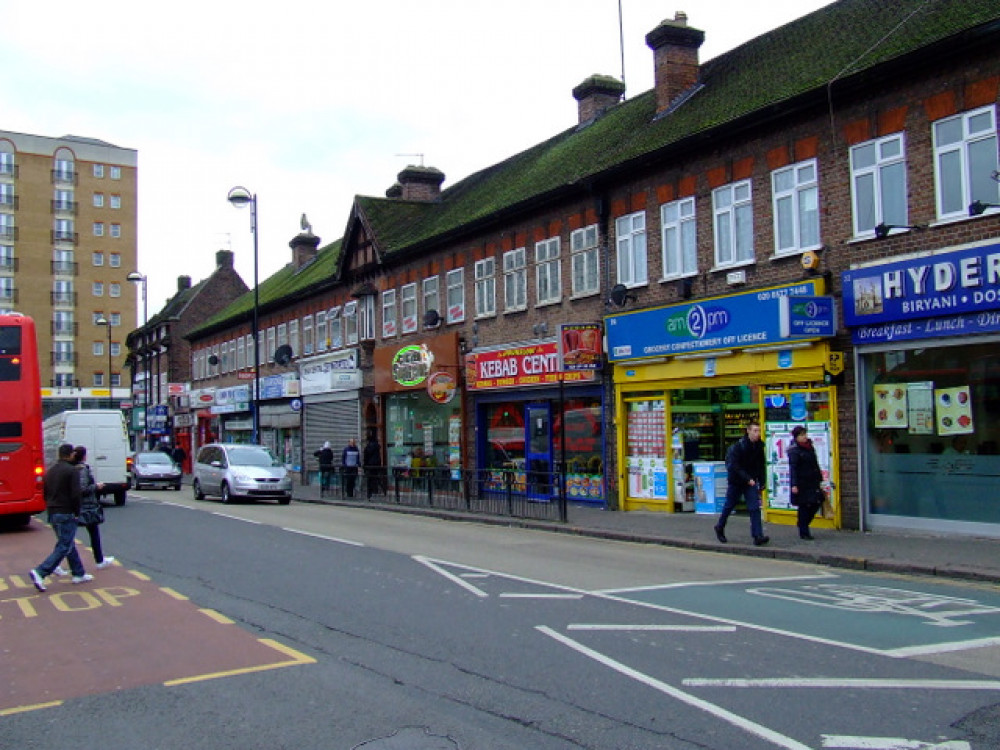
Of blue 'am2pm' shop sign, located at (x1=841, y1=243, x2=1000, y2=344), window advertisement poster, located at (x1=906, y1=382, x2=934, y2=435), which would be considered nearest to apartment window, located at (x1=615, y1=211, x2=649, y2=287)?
blue 'am2pm' shop sign, located at (x1=841, y1=243, x2=1000, y2=344)

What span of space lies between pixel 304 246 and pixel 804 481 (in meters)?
37.3

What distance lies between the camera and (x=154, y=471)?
1458 inches

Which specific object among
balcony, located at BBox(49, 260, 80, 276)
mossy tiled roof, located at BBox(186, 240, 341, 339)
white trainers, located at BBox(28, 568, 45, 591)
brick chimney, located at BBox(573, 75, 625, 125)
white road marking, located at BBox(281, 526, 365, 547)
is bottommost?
white road marking, located at BBox(281, 526, 365, 547)

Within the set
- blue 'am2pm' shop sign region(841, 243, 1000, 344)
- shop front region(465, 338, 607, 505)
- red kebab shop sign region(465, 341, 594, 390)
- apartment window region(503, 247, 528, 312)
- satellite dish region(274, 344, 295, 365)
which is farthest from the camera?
satellite dish region(274, 344, 295, 365)

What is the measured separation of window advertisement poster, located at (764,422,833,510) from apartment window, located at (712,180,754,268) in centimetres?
315

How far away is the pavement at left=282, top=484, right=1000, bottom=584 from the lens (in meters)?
11.6

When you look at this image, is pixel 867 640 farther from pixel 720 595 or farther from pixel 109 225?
pixel 109 225

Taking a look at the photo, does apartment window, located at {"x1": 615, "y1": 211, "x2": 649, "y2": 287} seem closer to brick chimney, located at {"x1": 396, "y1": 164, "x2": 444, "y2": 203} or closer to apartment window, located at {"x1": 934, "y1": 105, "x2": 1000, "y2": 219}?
apartment window, located at {"x1": 934, "y1": 105, "x2": 1000, "y2": 219}

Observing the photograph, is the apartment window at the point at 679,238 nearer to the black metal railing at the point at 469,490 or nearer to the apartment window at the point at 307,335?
the black metal railing at the point at 469,490

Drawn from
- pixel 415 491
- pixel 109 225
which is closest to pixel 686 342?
pixel 415 491

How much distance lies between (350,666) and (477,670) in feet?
3.20

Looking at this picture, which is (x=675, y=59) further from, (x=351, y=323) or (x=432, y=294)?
(x=351, y=323)

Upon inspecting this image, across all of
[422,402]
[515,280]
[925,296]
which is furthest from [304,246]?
[925,296]

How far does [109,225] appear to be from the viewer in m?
80.6
